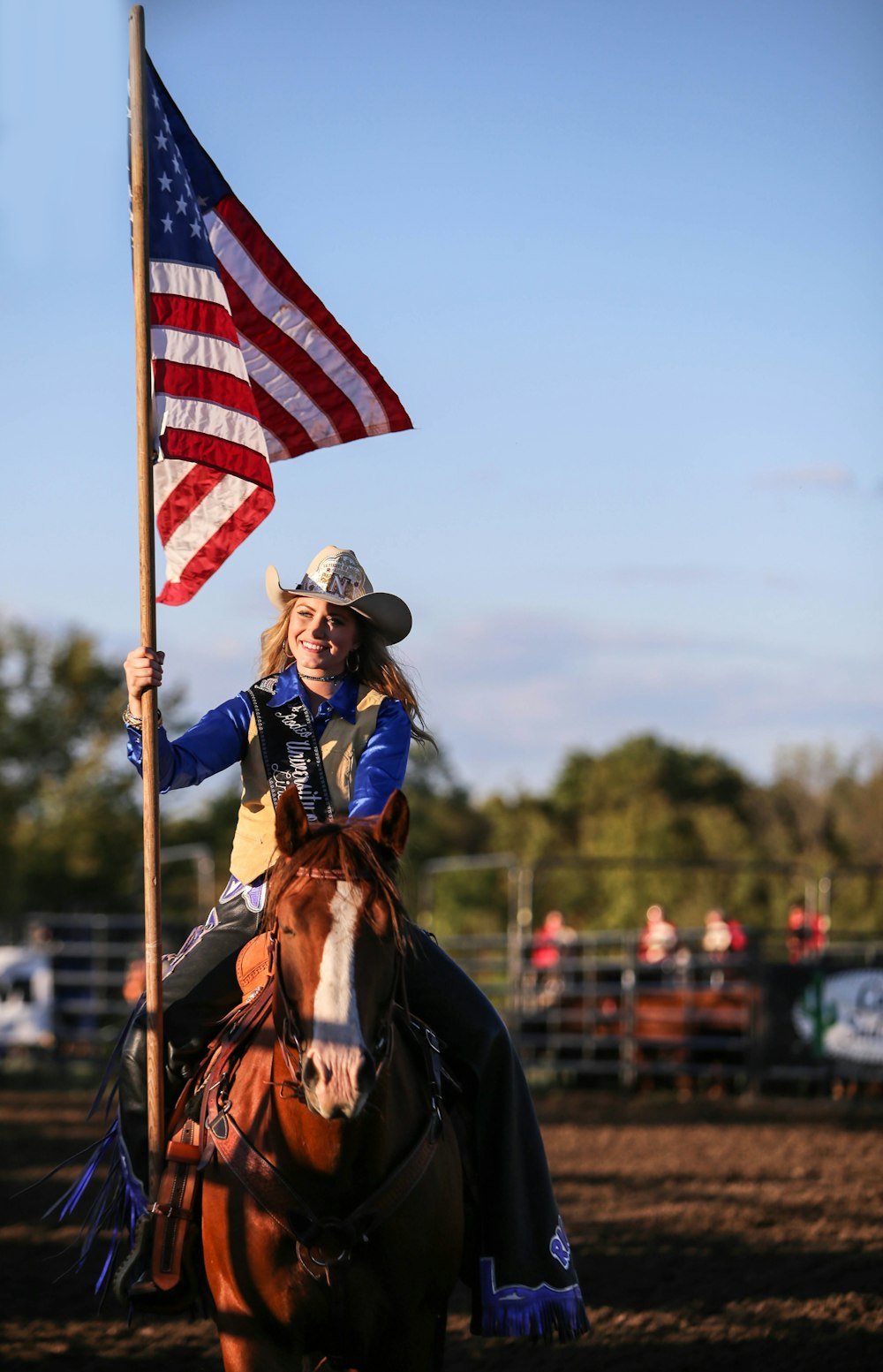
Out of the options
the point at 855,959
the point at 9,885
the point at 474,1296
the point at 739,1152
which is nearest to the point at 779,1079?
the point at 855,959

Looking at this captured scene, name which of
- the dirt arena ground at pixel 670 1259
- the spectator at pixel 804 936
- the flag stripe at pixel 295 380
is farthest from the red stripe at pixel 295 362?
the spectator at pixel 804 936

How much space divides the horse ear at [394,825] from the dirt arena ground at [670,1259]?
3.28 metres

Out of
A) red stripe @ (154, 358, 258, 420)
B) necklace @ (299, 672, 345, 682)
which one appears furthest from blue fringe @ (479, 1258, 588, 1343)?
red stripe @ (154, 358, 258, 420)

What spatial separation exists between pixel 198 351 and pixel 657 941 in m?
14.3

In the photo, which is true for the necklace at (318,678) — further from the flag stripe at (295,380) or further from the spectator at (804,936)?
the spectator at (804,936)

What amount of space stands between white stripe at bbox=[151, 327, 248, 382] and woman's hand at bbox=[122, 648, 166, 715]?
1.08 meters

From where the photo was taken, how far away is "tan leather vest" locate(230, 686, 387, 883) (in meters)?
4.50

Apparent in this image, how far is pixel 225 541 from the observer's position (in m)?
5.37

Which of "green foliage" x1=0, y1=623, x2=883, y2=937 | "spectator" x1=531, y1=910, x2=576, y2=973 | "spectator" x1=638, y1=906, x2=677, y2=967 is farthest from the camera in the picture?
"green foliage" x1=0, y1=623, x2=883, y2=937

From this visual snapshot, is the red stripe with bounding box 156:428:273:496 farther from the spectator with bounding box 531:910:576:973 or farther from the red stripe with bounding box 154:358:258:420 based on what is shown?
the spectator with bounding box 531:910:576:973

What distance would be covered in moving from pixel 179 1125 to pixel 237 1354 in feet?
2.56

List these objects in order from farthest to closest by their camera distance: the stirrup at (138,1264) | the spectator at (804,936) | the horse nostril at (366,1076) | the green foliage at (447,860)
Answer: the green foliage at (447,860) < the spectator at (804,936) < the stirrup at (138,1264) < the horse nostril at (366,1076)

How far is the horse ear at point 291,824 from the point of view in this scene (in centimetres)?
371

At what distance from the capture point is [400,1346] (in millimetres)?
3953
